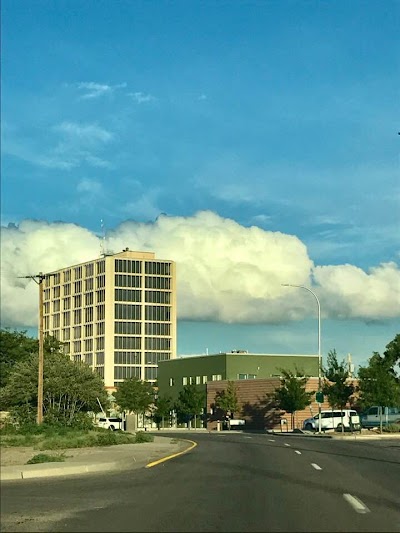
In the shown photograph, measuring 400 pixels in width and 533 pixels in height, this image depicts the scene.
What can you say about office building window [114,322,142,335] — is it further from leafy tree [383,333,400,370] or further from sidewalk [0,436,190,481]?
sidewalk [0,436,190,481]

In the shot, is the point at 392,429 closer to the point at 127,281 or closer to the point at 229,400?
the point at 229,400

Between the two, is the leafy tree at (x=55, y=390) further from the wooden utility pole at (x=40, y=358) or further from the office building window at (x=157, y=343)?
the office building window at (x=157, y=343)

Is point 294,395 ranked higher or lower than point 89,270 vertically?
lower

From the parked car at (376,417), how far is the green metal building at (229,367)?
36318 millimetres

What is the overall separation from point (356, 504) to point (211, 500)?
2.50 meters

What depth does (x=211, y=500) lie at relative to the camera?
605 inches

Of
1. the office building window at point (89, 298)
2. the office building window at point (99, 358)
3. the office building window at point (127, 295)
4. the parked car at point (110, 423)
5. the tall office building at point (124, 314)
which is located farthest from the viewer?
the office building window at point (89, 298)

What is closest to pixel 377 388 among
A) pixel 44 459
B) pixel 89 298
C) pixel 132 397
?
pixel 44 459

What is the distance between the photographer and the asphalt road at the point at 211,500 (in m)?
→ 12.4

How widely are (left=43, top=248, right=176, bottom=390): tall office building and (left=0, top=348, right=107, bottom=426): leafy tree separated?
120033mm

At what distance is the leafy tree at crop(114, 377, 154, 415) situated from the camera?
108 meters

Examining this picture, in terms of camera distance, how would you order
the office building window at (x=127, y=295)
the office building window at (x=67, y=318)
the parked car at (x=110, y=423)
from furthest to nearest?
1. the office building window at (x=67, y=318)
2. the office building window at (x=127, y=295)
3. the parked car at (x=110, y=423)

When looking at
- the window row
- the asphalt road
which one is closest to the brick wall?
the asphalt road

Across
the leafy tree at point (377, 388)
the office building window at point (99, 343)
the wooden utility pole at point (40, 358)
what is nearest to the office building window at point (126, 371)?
the office building window at point (99, 343)
